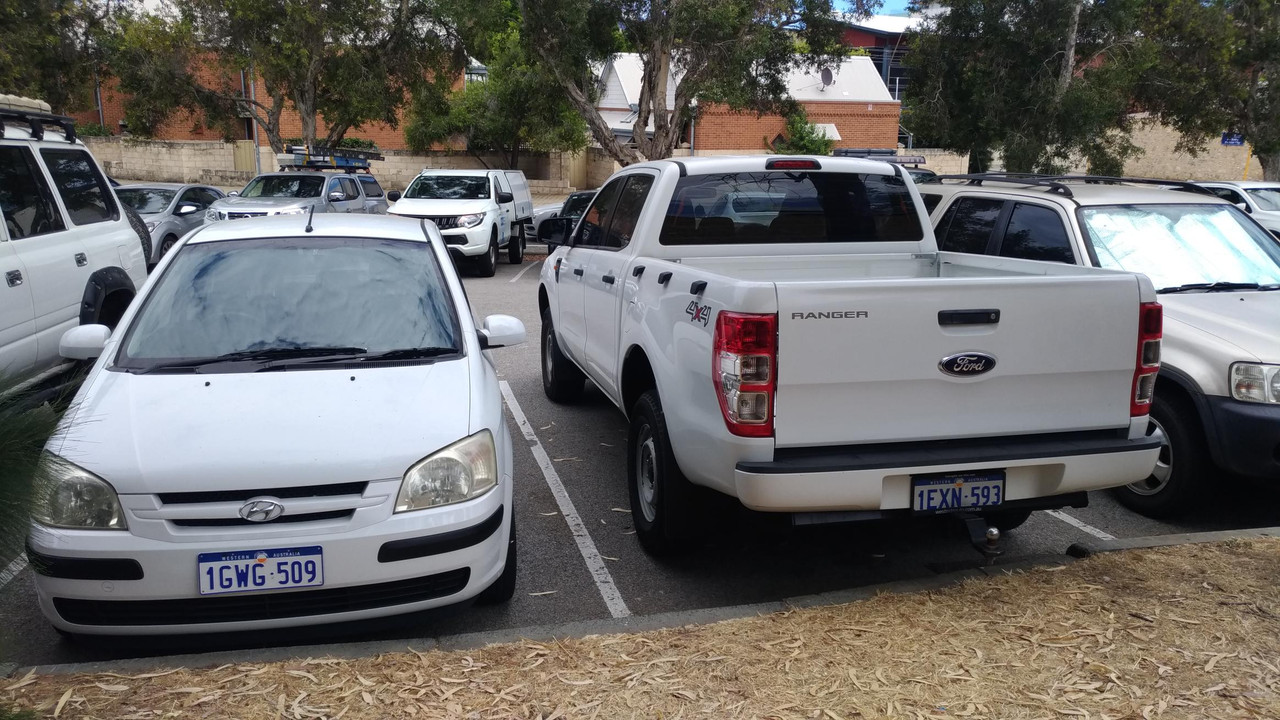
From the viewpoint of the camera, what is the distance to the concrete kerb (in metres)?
4.83

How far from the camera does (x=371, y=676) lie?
3.56 m

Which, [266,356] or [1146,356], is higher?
[1146,356]

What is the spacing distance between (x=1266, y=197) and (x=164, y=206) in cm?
1877

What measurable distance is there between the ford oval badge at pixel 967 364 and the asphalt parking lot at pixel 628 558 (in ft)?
4.30

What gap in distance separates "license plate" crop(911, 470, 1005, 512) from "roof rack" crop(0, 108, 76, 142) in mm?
6076

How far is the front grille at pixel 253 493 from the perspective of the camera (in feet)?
12.1

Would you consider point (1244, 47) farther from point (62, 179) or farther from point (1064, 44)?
point (62, 179)

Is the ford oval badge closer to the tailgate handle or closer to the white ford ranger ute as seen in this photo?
the white ford ranger ute

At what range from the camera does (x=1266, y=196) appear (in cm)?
1702

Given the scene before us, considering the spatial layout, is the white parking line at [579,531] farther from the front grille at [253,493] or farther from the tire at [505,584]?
the front grille at [253,493]

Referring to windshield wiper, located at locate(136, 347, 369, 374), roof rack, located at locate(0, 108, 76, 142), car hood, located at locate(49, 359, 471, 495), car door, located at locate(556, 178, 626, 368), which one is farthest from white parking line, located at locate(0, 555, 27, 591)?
roof rack, located at locate(0, 108, 76, 142)

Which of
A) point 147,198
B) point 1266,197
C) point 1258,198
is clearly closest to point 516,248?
point 147,198

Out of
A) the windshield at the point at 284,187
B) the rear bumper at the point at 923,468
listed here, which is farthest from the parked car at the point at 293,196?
the rear bumper at the point at 923,468

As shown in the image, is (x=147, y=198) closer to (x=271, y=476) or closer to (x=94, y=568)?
(x=94, y=568)
